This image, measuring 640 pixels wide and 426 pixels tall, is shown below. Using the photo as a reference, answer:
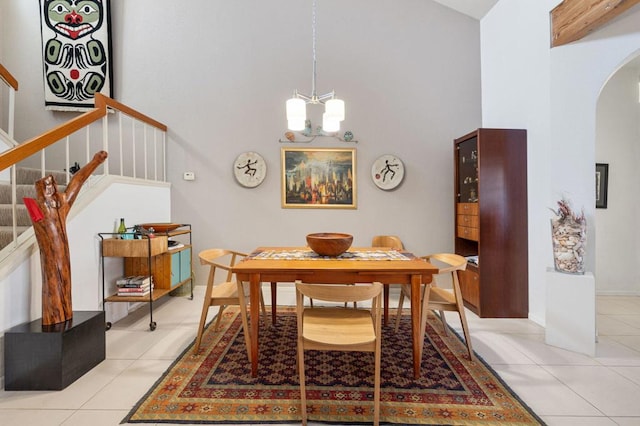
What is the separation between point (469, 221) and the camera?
3551mm

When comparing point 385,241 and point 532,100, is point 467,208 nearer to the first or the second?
point 385,241

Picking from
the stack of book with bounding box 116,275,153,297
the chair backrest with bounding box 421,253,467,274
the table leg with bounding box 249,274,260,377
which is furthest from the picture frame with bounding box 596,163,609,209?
the stack of book with bounding box 116,275,153,297

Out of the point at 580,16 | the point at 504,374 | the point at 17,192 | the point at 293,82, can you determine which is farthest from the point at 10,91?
the point at 580,16

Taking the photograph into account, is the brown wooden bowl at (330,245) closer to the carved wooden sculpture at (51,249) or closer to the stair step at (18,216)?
the carved wooden sculpture at (51,249)

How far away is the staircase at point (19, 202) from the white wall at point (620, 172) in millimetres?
6303

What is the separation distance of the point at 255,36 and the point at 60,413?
4333 mm

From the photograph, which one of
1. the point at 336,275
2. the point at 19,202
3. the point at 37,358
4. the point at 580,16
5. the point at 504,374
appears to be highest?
the point at 580,16

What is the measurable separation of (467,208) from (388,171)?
1108 millimetres

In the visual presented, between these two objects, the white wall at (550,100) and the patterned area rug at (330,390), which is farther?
the white wall at (550,100)

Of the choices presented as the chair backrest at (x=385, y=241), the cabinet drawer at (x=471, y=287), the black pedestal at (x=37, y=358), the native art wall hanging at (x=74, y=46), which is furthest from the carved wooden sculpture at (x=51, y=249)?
the cabinet drawer at (x=471, y=287)

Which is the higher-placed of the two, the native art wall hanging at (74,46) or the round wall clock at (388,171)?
the native art wall hanging at (74,46)

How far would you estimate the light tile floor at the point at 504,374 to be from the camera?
68.9 inches

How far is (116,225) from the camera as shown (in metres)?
3.15

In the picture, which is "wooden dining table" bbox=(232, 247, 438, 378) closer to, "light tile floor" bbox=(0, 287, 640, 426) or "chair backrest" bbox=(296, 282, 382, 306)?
"chair backrest" bbox=(296, 282, 382, 306)
